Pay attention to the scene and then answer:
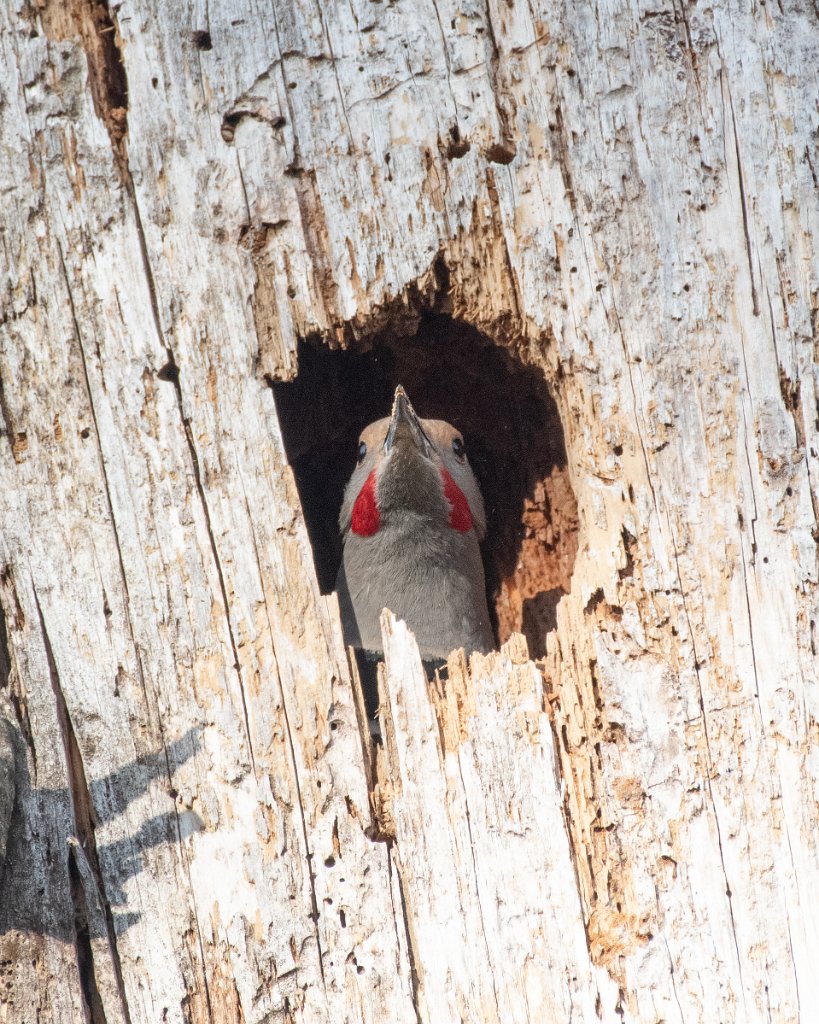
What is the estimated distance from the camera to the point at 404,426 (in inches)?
169

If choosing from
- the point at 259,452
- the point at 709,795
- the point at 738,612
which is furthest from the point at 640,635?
the point at 259,452

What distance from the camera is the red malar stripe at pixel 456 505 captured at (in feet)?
15.4

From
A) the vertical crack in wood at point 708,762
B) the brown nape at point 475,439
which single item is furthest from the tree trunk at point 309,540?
the brown nape at point 475,439

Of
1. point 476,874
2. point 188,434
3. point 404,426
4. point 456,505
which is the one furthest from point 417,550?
point 476,874

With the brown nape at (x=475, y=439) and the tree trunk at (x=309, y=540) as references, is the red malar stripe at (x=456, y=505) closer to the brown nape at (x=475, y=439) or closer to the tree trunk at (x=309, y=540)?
the brown nape at (x=475, y=439)

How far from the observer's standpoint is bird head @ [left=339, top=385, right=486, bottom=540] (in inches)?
176

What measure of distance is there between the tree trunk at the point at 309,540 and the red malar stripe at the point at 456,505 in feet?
3.79

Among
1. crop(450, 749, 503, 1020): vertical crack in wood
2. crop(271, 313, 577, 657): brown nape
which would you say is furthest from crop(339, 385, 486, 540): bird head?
crop(450, 749, 503, 1020): vertical crack in wood

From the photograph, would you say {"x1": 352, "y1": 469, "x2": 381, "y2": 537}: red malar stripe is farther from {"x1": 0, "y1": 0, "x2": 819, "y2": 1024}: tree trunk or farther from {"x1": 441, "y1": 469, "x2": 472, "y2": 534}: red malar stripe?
{"x1": 0, "y1": 0, "x2": 819, "y2": 1024}: tree trunk

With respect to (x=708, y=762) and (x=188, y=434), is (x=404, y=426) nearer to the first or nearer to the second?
(x=188, y=434)

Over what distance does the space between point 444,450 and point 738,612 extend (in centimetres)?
195

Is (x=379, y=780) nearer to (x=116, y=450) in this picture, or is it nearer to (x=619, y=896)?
(x=619, y=896)

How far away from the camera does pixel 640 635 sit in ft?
10.6

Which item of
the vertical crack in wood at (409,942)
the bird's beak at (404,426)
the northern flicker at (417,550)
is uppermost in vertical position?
the bird's beak at (404,426)
